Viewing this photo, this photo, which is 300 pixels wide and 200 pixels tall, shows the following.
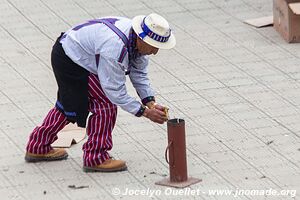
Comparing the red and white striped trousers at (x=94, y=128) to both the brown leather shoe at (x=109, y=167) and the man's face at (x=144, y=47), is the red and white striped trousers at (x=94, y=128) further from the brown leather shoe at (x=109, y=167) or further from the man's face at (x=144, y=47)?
the man's face at (x=144, y=47)

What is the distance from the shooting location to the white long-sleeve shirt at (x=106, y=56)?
22.6 ft

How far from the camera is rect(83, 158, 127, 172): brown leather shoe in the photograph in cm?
732

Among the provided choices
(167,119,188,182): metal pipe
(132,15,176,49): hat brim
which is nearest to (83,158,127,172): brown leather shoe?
(167,119,188,182): metal pipe

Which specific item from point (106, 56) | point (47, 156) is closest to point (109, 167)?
point (47, 156)

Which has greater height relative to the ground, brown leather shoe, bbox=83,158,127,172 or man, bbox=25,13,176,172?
man, bbox=25,13,176,172

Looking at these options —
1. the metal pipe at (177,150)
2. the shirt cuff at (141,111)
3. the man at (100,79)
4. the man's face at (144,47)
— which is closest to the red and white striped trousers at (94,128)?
the man at (100,79)

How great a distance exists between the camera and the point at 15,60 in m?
Result: 9.62

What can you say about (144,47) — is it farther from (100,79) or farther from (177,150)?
(177,150)

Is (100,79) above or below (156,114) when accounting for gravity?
above

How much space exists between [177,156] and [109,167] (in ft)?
1.95

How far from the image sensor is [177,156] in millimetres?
6977

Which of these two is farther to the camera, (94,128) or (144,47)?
(94,128)

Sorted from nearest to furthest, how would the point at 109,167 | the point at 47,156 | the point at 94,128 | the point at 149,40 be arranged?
1. the point at 149,40
2. the point at 94,128
3. the point at 109,167
4. the point at 47,156

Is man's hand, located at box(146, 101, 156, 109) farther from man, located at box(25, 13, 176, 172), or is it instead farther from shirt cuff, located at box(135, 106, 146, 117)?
shirt cuff, located at box(135, 106, 146, 117)
